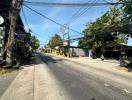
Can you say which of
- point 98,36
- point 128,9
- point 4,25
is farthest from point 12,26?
point 98,36

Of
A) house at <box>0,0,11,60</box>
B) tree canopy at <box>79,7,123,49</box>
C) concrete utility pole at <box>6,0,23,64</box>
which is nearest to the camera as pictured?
concrete utility pole at <box>6,0,23,64</box>

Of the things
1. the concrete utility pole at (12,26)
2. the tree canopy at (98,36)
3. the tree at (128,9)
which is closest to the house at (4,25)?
the concrete utility pole at (12,26)

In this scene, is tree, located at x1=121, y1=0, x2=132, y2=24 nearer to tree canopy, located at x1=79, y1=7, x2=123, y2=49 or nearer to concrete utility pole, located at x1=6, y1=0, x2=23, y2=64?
concrete utility pole, located at x1=6, y1=0, x2=23, y2=64

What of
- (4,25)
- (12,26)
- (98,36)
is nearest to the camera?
(12,26)

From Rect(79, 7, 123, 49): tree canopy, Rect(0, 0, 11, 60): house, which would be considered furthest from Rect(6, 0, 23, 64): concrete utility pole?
Rect(79, 7, 123, 49): tree canopy

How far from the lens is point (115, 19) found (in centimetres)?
3256

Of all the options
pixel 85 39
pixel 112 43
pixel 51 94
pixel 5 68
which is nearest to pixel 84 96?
pixel 51 94

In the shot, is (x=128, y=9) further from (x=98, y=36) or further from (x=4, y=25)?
(x=98, y=36)

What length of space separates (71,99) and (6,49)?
1801 cm

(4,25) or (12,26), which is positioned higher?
(4,25)

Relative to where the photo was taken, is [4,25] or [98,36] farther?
[98,36]

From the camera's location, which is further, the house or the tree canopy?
the tree canopy

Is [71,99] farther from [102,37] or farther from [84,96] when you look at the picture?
[102,37]

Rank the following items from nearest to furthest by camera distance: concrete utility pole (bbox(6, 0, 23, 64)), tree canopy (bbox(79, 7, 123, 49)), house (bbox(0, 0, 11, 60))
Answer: concrete utility pole (bbox(6, 0, 23, 64)) < house (bbox(0, 0, 11, 60)) < tree canopy (bbox(79, 7, 123, 49))
